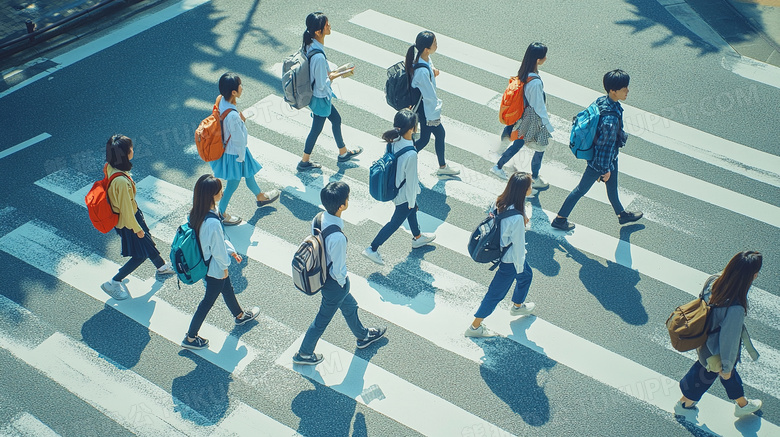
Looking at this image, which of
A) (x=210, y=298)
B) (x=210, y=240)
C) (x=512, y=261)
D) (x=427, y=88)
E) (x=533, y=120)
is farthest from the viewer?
(x=533, y=120)

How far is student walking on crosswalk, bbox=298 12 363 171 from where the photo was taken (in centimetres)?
766

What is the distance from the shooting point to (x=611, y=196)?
7.64m

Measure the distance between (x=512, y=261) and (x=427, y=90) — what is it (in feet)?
8.94

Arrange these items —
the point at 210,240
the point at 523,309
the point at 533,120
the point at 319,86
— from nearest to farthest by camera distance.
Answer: the point at 210,240 → the point at 523,309 → the point at 533,120 → the point at 319,86

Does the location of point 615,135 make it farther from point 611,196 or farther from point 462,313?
point 462,313

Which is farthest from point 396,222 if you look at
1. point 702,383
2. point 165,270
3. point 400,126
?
point 702,383

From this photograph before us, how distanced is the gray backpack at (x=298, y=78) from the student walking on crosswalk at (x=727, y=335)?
4912 millimetres

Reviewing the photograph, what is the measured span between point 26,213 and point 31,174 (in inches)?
31.2

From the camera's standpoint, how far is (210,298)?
19.5 feet

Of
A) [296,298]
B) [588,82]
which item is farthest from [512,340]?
[588,82]

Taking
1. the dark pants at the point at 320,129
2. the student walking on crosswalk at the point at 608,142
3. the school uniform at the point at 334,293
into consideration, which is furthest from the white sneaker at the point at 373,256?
the student walking on crosswalk at the point at 608,142

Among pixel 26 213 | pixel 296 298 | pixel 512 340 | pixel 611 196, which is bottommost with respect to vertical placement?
pixel 26 213

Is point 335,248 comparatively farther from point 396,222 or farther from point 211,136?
point 211,136

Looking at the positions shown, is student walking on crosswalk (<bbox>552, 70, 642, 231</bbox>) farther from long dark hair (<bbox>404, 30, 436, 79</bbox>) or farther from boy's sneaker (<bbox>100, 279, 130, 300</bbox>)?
boy's sneaker (<bbox>100, 279, 130, 300</bbox>)
